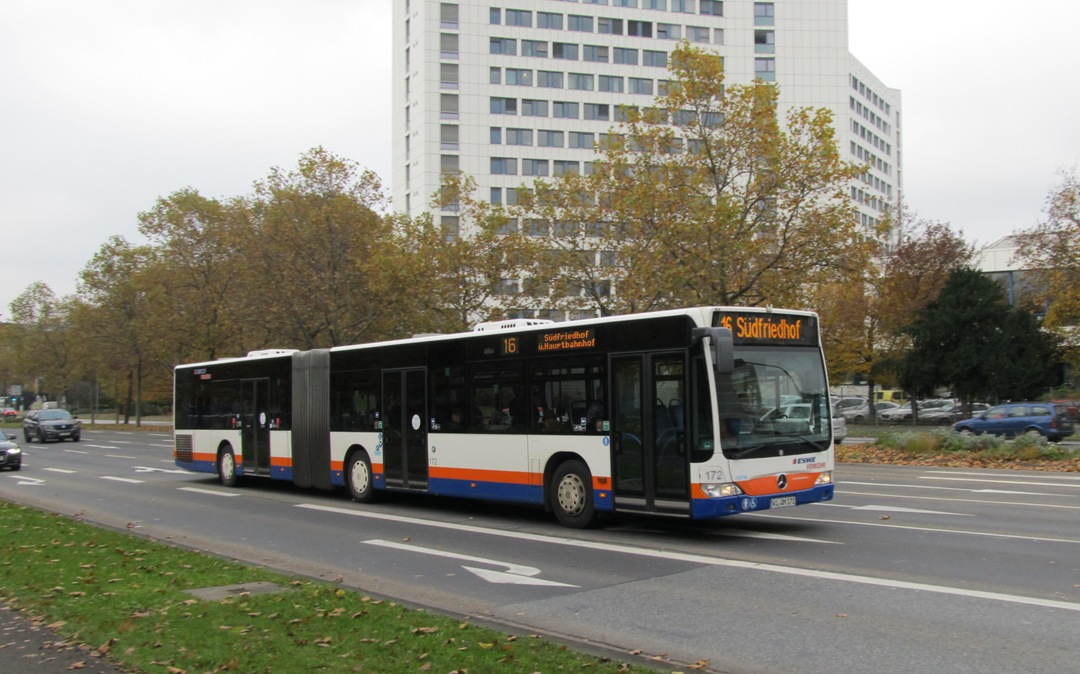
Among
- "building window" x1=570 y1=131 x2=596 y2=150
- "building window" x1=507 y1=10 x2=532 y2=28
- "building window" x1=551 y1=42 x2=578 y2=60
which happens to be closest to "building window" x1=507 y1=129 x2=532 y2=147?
"building window" x1=570 y1=131 x2=596 y2=150

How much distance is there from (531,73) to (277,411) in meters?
66.8

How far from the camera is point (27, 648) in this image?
257 inches

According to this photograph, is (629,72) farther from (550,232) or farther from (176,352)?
(550,232)

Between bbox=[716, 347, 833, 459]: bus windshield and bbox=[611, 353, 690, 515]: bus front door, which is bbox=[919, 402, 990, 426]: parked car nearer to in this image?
bbox=[716, 347, 833, 459]: bus windshield

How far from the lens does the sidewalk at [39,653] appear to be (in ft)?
19.6

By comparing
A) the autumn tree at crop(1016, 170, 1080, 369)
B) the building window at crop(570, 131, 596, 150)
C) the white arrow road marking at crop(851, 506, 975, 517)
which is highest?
the building window at crop(570, 131, 596, 150)

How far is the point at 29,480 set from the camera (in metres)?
22.8

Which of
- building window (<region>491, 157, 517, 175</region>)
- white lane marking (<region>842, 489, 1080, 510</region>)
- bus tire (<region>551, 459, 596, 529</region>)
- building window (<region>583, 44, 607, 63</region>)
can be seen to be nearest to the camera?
bus tire (<region>551, 459, 596, 529</region>)

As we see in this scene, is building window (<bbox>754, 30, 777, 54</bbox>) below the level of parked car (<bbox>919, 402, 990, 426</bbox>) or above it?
above

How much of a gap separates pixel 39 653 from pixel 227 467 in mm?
14787

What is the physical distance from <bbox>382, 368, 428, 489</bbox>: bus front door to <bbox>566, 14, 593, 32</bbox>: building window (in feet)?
235

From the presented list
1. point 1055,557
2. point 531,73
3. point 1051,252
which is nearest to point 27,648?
point 1055,557

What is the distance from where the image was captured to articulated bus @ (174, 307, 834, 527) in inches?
428

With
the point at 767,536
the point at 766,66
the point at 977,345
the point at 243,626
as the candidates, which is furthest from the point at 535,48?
the point at 243,626
